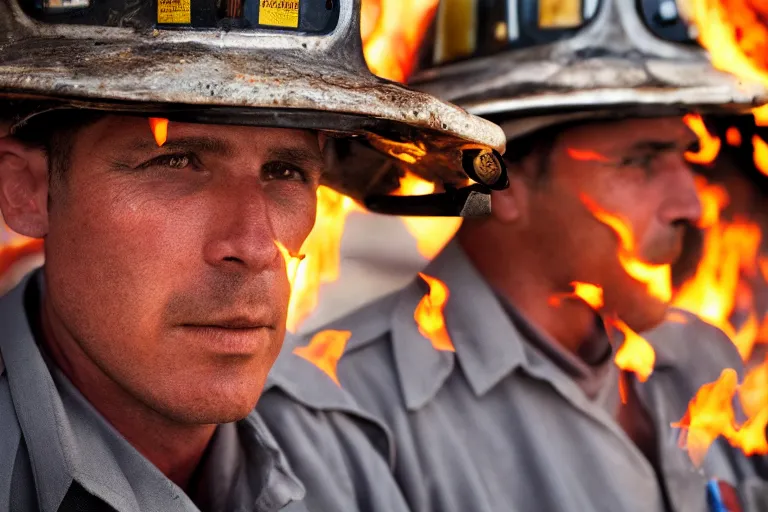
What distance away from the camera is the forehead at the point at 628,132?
3814 millimetres

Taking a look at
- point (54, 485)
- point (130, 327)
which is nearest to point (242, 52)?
point (130, 327)

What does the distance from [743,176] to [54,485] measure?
4.21 metres

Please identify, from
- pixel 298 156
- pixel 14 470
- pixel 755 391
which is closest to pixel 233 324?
pixel 298 156

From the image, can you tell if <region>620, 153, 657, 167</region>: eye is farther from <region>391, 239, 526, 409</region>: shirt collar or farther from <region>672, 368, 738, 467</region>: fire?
<region>672, 368, 738, 467</region>: fire

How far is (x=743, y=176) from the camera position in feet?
17.2

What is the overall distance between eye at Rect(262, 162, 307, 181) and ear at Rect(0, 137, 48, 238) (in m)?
0.62

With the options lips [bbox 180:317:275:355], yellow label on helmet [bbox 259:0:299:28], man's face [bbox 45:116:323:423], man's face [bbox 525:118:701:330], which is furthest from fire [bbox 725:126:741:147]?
lips [bbox 180:317:275:355]

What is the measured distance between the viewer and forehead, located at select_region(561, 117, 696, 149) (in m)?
3.81

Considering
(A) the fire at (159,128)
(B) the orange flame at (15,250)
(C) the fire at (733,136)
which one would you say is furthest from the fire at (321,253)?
(A) the fire at (159,128)

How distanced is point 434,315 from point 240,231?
5.22ft

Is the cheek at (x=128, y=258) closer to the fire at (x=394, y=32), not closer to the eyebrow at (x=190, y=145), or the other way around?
the eyebrow at (x=190, y=145)

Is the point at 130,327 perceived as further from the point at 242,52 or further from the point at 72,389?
the point at 242,52

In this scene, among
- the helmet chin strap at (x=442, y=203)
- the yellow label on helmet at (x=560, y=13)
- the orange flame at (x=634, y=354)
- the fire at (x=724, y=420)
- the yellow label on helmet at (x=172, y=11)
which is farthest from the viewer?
the fire at (x=724, y=420)

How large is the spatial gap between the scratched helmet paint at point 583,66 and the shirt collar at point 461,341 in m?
0.70
